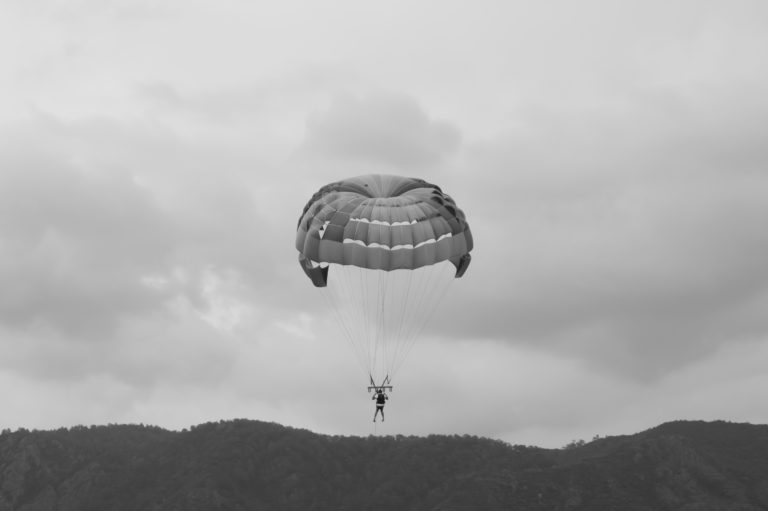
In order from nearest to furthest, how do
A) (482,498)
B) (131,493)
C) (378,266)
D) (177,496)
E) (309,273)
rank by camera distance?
1. (378,266)
2. (309,273)
3. (482,498)
4. (177,496)
5. (131,493)

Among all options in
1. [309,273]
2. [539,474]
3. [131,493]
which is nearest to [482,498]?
[539,474]

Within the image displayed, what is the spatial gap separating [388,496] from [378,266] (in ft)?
432

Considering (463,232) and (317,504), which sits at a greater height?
(317,504)

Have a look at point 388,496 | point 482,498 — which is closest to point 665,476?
point 482,498

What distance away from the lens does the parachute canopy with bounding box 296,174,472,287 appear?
6669 centimetres

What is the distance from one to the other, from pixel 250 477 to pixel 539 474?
156ft

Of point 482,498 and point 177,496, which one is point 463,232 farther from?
point 177,496

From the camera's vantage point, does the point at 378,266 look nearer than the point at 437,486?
Yes

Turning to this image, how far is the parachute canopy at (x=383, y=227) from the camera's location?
219 feet

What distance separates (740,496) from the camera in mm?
179500

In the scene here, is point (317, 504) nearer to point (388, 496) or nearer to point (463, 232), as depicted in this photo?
point (388, 496)

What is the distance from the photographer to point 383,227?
66562 mm

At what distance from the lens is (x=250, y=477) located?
653ft

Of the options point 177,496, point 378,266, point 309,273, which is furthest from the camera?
point 177,496
